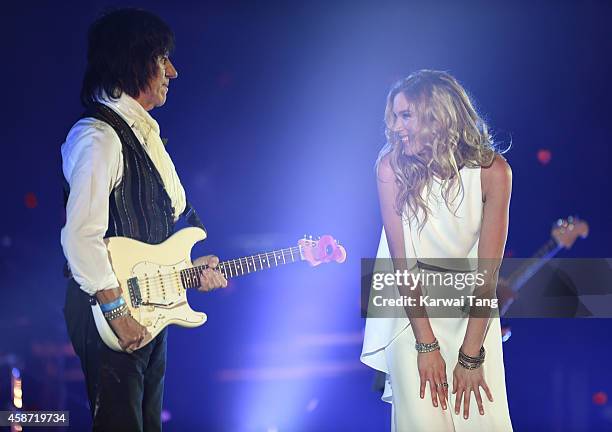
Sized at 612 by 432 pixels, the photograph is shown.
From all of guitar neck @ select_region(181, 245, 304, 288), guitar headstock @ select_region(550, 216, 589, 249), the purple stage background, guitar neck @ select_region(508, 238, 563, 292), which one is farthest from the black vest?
guitar headstock @ select_region(550, 216, 589, 249)

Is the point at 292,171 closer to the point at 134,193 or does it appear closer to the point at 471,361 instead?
the point at 134,193

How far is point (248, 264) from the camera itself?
310 cm

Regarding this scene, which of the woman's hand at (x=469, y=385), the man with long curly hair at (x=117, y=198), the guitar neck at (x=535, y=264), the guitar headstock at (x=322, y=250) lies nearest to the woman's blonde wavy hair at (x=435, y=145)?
the woman's hand at (x=469, y=385)

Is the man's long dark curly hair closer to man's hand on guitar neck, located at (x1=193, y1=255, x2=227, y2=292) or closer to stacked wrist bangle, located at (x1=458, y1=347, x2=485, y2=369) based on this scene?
man's hand on guitar neck, located at (x1=193, y1=255, x2=227, y2=292)

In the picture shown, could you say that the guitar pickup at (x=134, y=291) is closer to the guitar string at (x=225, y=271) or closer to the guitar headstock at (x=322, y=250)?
the guitar string at (x=225, y=271)

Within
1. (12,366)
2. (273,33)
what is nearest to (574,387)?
(273,33)

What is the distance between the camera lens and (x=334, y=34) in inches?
142

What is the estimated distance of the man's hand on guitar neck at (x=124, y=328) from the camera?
8.18 feet

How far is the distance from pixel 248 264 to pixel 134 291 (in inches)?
23.0

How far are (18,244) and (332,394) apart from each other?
5.73 ft

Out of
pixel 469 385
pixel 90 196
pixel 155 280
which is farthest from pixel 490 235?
pixel 90 196

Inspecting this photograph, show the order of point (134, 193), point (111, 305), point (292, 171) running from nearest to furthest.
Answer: point (111, 305) < point (134, 193) < point (292, 171)

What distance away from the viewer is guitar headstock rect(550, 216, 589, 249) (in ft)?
11.9

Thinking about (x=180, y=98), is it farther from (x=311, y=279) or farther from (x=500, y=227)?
(x=500, y=227)
